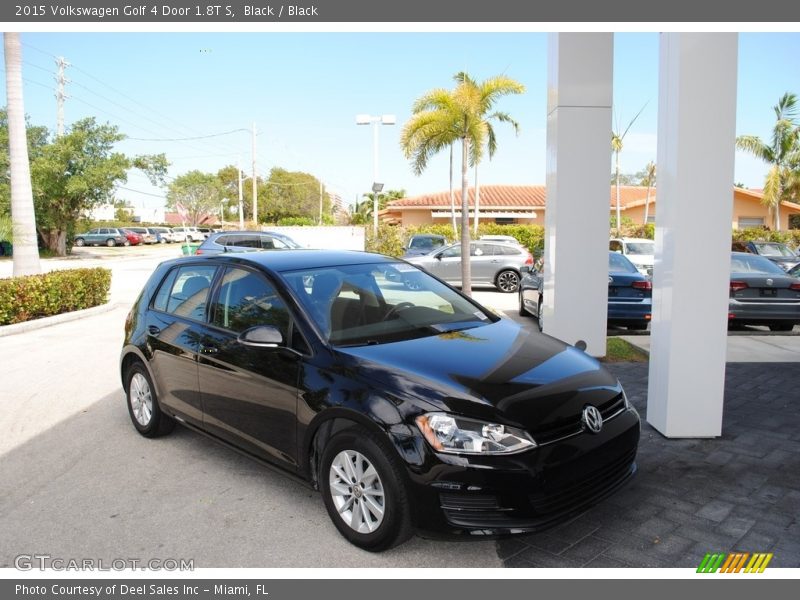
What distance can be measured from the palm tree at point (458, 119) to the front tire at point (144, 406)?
40.0ft

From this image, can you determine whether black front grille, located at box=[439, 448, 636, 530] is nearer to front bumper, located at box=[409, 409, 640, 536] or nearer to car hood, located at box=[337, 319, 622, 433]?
front bumper, located at box=[409, 409, 640, 536]

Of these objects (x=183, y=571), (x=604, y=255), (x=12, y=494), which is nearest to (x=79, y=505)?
(x=12, y=494)

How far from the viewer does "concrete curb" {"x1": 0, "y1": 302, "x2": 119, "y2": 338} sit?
1114 cm

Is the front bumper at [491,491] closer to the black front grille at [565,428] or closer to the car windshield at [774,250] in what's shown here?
the black front grille at [565,428]

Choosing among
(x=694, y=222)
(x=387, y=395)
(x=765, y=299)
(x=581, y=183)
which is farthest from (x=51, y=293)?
(x=765, y=299)

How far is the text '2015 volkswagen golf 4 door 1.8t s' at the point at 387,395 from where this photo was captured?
3186mm

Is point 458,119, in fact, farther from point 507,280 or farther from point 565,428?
point 565,428

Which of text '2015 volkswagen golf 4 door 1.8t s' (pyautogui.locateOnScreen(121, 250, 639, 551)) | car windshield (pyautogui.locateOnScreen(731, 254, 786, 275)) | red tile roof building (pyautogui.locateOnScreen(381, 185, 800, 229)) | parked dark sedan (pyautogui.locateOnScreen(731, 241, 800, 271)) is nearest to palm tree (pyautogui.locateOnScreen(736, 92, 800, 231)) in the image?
red tile roof building (pyautogui.locateOnScreen(381, 185, 800, 229))

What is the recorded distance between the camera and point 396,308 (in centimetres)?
450

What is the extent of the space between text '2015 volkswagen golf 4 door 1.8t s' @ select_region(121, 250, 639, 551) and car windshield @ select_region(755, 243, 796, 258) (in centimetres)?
1865

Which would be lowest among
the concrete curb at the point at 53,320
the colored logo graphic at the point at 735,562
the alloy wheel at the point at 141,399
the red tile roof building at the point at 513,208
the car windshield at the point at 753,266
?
the colored logo graphic at the point at 735,562

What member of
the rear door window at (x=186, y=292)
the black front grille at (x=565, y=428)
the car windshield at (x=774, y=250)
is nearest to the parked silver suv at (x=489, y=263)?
the car windshield at (x=774, y=250)

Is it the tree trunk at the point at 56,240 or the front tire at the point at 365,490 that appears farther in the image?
the tree trunk at the point at 56,240
